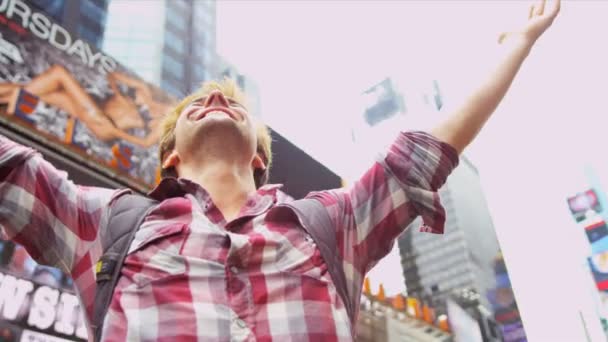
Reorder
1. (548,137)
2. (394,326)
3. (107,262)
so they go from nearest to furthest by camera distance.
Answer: (107,262) < (548,137) < (394,326)

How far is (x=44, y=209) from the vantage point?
2.94 ft

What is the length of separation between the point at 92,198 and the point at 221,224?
0.73ft

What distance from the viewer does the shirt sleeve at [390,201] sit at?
3.02 ft

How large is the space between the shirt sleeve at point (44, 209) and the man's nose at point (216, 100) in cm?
32

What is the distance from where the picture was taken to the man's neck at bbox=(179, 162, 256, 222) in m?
1.06

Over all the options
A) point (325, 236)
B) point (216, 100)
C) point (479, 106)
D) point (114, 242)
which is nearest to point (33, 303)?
point (216, 100)

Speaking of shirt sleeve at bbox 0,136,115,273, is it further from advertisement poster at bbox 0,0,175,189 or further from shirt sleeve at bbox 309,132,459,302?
advertisement poster at bbox 0,0,175,189

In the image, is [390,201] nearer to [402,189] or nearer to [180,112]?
[402,189]

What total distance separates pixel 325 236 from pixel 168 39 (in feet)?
57.1

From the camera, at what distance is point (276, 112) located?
15.6 feet

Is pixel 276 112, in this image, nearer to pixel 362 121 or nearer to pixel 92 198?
pixel 362 121

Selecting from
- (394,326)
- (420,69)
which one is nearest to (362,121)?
(420,69)

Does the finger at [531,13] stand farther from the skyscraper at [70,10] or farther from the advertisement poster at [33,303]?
the skyscraper at [70,10]

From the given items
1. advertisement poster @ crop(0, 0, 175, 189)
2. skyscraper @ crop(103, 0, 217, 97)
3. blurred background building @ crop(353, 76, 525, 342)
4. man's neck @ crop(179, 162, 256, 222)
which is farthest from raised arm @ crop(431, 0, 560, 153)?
skyscraper @ crop(103, 0, 217, 97)
